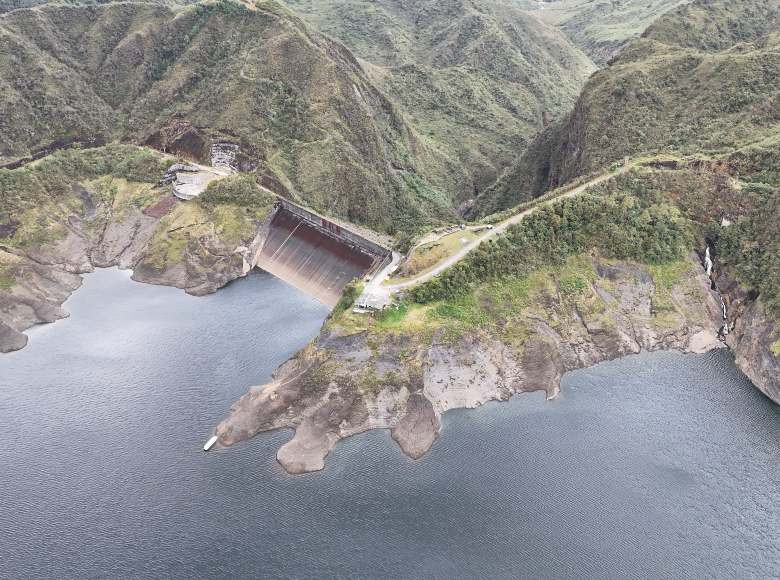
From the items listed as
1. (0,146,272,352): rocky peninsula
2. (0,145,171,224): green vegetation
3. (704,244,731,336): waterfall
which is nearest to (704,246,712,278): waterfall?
(704,244,731,336): waterfall

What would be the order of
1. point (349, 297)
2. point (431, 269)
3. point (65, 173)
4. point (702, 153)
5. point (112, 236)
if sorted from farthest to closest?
point (65, 173) → point (112, 236) → point (702, 153) → point (431, 269) → point (349, 297)

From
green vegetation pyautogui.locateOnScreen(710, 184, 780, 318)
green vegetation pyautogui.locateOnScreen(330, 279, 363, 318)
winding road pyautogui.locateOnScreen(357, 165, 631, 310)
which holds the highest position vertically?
green vegetation pyautogui.locateOnScreen(710, 184, 780, 318)

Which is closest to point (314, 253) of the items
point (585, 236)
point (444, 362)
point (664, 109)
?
point (444, 362)

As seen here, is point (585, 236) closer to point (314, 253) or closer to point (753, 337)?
point (753, 337)

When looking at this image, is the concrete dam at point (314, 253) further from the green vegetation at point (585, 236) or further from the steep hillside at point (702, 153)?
the steep hillside at point (702, 153)

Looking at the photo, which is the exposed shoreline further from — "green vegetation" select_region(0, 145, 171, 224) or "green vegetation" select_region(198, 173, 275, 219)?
"green vegetation" select_region(198, 173, 275, 219)

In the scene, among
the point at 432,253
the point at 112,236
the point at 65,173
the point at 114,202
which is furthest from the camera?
the point at 65,173
